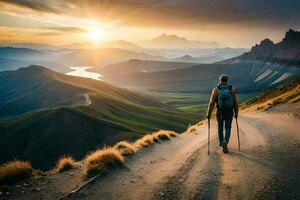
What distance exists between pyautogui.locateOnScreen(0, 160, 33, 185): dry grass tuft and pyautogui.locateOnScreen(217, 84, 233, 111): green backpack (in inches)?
342

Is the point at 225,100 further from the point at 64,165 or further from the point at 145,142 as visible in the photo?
the point at 64,165

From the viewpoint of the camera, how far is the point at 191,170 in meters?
14.0

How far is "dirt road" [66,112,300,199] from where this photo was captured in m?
10.9

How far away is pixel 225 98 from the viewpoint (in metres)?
16.5

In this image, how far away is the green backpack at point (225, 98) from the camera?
16.5m

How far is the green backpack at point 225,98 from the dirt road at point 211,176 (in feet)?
7.16

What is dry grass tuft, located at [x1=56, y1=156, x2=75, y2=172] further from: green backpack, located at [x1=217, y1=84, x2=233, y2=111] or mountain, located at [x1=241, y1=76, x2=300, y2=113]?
mountain, located at [x1=241, y1=76, x2=300, y2=113]

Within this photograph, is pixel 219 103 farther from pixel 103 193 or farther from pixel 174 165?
pixel 103 193

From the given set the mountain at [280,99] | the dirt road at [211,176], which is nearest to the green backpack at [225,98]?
the dirt road at [211,176]

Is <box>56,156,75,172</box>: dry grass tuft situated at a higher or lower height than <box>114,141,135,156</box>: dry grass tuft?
higher

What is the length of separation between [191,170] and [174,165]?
1536 mm

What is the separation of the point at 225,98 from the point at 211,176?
4775 mm

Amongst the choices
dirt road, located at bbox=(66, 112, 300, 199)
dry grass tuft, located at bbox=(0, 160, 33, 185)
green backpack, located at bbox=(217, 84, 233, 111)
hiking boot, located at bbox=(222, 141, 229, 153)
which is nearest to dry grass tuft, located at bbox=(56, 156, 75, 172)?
dry grass tuft, located at bbox=(0, 160, 33, 185)

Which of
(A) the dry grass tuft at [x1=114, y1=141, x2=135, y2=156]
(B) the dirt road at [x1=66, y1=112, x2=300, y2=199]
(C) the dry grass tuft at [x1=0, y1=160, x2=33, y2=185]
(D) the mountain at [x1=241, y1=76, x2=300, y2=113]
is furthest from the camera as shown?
(D) the mountain at [x1=241, y1=76, x2=300, y2=113]
